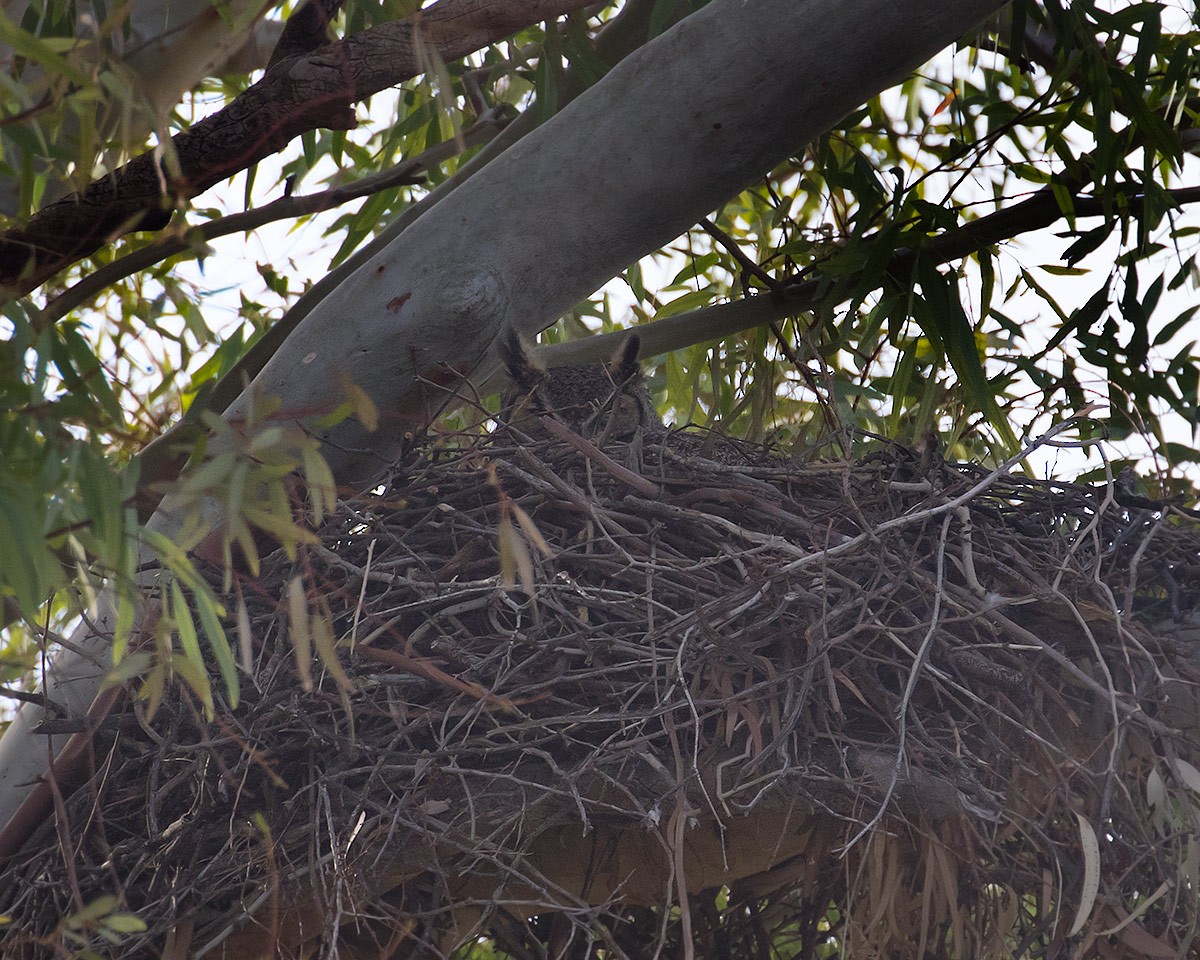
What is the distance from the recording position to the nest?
135 cm

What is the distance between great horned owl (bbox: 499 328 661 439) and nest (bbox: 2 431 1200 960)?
0.19 meters

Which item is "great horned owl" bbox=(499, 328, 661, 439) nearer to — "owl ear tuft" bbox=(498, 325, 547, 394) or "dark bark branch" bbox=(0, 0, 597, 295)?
"owl ear tuft" bbox=(498, 325, 547, 394)

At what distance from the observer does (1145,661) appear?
1.45m

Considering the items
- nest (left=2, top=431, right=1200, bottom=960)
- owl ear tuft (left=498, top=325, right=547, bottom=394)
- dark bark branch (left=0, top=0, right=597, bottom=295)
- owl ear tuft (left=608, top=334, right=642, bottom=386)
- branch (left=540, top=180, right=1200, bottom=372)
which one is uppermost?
dark bark branch (left=0, top=0, right=597, bottom=295)

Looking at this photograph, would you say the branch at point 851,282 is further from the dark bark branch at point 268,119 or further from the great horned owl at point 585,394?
the dark bark branch at point 268,119

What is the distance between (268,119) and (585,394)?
2.91 ft

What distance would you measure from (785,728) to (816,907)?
0.58 metres

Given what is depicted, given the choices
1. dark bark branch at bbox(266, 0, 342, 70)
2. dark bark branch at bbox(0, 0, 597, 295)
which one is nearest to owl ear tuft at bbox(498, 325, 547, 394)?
dark bark branch at bbox(0, 0, 597, 295)

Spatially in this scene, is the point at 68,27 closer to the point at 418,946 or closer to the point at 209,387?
the point at 209,387

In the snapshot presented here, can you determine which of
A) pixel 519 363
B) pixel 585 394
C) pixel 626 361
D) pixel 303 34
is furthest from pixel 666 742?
pixel 303 34

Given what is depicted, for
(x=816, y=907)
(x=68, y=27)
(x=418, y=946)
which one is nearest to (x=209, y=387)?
(x=68, y=27)

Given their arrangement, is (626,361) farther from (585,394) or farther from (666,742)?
(666,742)

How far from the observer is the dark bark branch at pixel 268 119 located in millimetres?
1425

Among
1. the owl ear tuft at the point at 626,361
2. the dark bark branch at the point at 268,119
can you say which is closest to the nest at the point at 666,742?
the owl ear tuft at the point at 626,361
